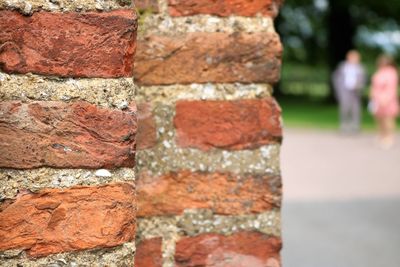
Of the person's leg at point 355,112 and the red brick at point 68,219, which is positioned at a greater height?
the red brick at point 68,219

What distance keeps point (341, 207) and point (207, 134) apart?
286 inches

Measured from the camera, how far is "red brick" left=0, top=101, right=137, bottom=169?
134cm

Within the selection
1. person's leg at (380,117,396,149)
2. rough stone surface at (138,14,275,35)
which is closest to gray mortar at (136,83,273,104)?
rough stone surface at (138,14,275,35)

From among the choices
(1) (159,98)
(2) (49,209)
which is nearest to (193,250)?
(1) (159,98)

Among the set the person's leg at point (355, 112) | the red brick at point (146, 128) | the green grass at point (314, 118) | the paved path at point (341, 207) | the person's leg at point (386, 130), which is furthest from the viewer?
the green grass at point (314, 118)

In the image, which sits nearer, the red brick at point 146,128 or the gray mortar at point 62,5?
the gray mortar at point 62,5

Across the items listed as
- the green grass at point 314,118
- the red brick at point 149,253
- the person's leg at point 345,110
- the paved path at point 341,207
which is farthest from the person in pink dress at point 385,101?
the red brick at point 149,253

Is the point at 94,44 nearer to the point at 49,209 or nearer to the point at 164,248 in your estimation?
the point at 49,209

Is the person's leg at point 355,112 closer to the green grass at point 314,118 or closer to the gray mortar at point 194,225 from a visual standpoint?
the green grass at point 314,118

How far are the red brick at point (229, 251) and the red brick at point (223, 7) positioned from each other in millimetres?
507

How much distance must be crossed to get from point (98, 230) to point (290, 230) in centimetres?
639

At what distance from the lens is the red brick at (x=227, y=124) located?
1712 millimetres

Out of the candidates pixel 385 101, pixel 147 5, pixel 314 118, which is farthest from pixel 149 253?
pixel 314 118

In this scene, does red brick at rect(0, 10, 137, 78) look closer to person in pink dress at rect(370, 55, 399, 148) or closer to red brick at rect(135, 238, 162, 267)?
red brick at rect(135, 238, 162, 267)
